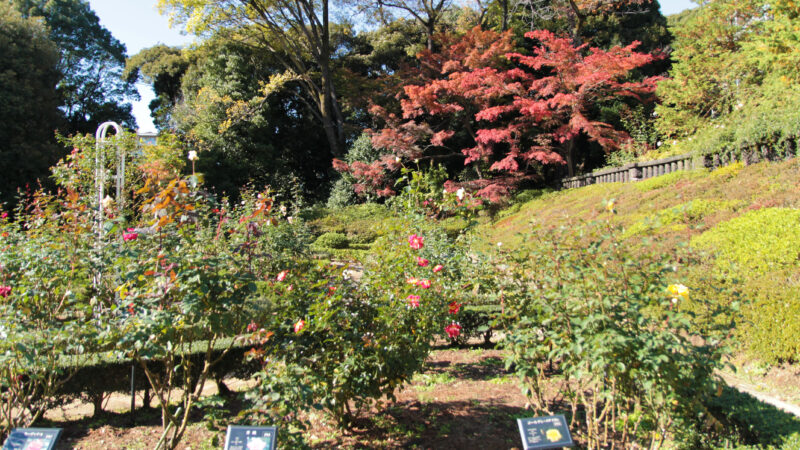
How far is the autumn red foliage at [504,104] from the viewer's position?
39.7ft

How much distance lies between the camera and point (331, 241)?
12.1 metres

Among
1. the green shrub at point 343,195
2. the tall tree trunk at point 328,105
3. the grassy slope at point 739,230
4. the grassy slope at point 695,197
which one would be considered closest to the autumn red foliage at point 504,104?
the green shrub at point 343,195

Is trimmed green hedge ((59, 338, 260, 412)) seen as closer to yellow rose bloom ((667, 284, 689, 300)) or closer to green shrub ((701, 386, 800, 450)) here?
yellow rose bloom ((667, 284, 689, 300))

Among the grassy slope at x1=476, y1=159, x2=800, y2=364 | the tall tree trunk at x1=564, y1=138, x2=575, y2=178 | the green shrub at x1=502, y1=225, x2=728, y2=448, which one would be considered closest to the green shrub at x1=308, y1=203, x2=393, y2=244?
the grassy slope at x1=476, y1=159, x2=800, y2=364

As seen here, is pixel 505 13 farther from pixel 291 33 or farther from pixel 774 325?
pixel 774 325

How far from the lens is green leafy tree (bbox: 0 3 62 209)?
46.0 ft

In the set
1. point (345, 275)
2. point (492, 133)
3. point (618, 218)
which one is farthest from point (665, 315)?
point (492, 133)

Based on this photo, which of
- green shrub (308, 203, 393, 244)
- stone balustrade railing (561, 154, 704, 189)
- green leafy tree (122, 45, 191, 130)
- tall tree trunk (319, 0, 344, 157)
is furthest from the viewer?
green leafy tree (122, 45, 191, 130)

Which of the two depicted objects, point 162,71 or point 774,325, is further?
point 162,71

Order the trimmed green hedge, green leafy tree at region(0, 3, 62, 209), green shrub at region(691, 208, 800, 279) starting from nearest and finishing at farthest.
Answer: the trimmed green hedge
green shrub at region(691, 208, 800, 279)
green leafy tree at region(0, 3, 62, 209)

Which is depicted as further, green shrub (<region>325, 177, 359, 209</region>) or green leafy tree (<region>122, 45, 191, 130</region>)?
green leafy tree (<region>122, 45, 191, 130</region>)

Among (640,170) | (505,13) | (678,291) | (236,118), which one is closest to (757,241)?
(678,291)

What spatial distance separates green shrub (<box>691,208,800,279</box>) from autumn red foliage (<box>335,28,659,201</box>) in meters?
6.42

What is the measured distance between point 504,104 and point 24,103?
13804mm
